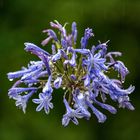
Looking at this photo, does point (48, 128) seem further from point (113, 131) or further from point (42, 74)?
point (42, 74)

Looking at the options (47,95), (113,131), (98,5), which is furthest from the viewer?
(113,131)

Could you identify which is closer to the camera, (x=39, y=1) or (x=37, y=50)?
(x=37, y=50)

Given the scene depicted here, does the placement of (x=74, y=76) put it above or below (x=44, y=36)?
below

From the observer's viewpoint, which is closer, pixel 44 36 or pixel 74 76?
pixel 74 76

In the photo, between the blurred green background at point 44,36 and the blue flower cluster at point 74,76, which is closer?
the blue flower cluster at point 74,76

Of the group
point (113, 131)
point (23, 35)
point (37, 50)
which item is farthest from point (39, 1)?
point (37, 50)

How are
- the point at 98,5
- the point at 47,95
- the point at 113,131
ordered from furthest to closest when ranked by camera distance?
1. the point at 113,131
2. the point at 98,5
3. the point at 47,95

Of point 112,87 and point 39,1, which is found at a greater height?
point 39,1

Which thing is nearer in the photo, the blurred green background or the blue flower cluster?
the blue flower cluster
